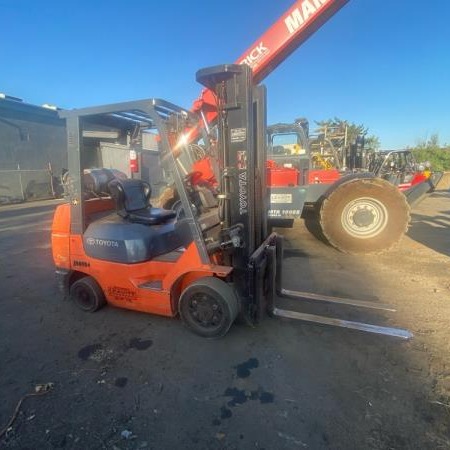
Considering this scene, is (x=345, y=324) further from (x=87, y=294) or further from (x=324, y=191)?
(x=324, y=191)

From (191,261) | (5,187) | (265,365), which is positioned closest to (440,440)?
(265,365)

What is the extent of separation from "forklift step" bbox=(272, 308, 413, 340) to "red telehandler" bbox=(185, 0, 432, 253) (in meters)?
2.54

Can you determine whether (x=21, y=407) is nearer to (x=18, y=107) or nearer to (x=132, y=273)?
(x=132, y=273)

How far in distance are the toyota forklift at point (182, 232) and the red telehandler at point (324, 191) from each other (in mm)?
1549

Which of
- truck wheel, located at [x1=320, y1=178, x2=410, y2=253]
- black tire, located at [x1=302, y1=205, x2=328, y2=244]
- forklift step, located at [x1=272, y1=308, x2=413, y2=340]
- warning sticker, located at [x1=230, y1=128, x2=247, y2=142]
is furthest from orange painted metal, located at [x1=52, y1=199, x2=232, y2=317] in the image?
black tire, located at [x1=302, y1=205, x2=328, y2=244]

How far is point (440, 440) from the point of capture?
2.01 m

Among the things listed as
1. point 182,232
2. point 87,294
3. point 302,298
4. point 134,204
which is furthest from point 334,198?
point 87,294

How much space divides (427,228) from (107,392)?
8953 millimetres

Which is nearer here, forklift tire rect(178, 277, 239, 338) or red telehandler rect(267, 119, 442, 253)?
forklift tire rect(178, 277, 239, 338)

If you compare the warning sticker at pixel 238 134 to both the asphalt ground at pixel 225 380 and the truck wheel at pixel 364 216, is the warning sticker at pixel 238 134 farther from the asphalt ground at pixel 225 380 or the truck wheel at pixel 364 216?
the truck wheel at pixel 364 216

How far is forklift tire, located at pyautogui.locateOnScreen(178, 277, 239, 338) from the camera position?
3016mm

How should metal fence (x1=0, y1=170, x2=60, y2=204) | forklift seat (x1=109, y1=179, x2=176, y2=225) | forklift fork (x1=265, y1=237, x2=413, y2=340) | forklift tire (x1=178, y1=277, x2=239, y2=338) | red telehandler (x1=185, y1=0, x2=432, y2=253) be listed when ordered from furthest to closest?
1. metal fence (x1=0, y1=170, x2=60, y2=204)
2. red telehandler (x1=185, y1=0, x2=432, y2=253)
3. forklift seat (x1=109, y1=179, x2=176, y2=225)
4. forklift fork (x1=265, y1=237, x2=413, y2=340)
5. forklift tire (x1=178, y1=277, x2=239, y2=338)

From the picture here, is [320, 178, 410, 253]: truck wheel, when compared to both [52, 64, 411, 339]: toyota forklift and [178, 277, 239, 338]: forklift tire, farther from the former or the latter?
[178, 277, 239, 338]: forklift tire

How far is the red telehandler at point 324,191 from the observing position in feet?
16.7
